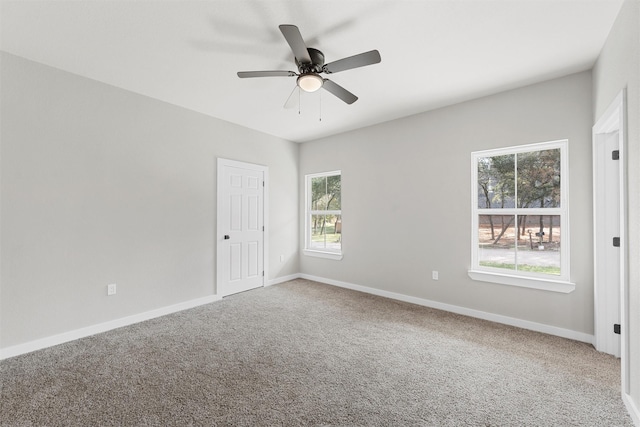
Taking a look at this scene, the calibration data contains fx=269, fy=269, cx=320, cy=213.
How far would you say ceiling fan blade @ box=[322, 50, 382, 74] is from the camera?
192cm

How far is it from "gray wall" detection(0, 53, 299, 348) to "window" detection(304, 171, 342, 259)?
1864 mm

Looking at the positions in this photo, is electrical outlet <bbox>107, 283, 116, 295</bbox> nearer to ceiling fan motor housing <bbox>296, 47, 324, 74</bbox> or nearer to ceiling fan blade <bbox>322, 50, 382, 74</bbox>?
ceiling fan motor housing <bbox>296, 47, 324, 74</bbox>

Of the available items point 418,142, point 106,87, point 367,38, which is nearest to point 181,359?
point 106,87

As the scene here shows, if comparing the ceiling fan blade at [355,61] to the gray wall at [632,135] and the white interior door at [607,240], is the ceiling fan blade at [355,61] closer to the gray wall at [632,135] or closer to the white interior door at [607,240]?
the gray wall at [632,135]

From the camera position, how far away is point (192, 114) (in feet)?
12.2

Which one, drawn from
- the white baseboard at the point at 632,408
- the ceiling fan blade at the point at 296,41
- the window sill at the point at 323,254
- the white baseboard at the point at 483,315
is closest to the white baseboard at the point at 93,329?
the window sill at the point at 323,254

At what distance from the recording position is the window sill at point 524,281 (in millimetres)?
2747

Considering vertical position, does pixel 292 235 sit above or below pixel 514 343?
above

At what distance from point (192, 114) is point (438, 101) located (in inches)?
129

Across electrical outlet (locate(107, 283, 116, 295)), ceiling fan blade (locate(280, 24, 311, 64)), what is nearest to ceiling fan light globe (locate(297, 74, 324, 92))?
ceiling fan blade (locate(280, 24, 311, 64))

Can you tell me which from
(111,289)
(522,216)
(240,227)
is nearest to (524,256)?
(522,216)

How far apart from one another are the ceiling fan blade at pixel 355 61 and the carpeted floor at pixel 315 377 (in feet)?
7.85

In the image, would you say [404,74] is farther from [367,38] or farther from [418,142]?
[418,142]

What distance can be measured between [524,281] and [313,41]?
128 inches
